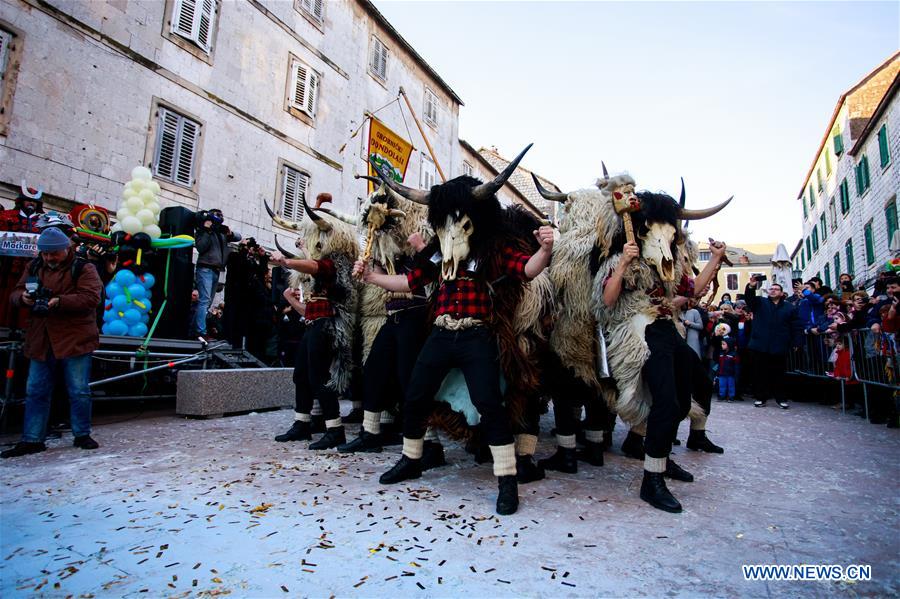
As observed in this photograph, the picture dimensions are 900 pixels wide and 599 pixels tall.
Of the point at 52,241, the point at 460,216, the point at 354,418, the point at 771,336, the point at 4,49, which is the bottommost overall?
the point at 354,418

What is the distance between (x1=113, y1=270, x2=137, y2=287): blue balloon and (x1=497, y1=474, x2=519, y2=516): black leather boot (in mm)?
5199

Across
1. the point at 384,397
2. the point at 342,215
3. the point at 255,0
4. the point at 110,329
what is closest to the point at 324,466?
the point at 384,397

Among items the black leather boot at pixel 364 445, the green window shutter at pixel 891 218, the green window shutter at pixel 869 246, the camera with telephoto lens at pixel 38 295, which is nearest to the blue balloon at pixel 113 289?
the camera with telephoto lens at pixel 38 295

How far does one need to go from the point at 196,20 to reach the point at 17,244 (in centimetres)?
788

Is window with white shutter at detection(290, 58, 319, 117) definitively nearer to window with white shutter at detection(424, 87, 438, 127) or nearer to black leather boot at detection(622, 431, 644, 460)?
window with white shutter at detection(424, 87, 438, 127)

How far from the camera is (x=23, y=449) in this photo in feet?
13.4

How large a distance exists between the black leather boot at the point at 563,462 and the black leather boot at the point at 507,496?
966mm

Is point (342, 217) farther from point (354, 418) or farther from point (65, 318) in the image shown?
point (65, 318)

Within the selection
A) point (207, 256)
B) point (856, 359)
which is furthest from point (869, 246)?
point (207, 256)

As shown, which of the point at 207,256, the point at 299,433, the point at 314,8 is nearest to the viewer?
the point at 299,433

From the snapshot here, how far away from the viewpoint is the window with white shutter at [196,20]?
10.2 metres

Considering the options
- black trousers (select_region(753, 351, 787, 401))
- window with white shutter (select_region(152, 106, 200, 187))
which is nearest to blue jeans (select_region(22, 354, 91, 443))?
window with white shutter (select_region(152, 106, 200, 187))

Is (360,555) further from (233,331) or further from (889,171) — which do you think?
(889,171)

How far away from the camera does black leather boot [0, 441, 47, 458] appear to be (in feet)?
13.2
